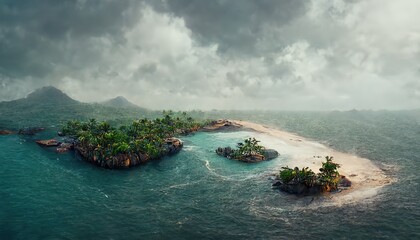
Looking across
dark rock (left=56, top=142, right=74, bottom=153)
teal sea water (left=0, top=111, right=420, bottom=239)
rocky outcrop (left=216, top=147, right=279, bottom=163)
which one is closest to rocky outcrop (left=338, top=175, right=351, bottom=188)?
teal sea water (left=0, top=111, right=420, bottom=239)

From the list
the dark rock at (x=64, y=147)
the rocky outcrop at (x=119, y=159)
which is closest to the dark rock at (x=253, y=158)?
the rocky outcrop at (x=119, y=159)

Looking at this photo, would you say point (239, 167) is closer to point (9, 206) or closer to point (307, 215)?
point (307, 215)

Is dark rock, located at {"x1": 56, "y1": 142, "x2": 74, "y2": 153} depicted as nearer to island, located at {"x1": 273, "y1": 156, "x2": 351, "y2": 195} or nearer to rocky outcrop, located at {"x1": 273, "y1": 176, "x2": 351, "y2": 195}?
island, located at {"x1": 273, "y1": 156, "x2": 351, "y2": 195}

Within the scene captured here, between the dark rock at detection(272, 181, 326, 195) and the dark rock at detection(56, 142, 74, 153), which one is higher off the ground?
the dark rock at detection(56, 142, 74, 153)

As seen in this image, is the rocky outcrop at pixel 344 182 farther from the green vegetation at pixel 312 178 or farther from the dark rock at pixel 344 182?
the green vegetation at pixel 312 178

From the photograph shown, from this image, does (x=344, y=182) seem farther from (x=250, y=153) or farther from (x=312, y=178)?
(x=250, y=153)

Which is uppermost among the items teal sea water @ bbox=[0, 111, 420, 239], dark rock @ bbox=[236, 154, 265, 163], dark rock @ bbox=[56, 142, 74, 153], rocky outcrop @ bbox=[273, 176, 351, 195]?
dark rock @ bbox=[56, 142, 74, 153]

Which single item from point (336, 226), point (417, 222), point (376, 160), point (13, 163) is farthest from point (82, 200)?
point (376, 160)

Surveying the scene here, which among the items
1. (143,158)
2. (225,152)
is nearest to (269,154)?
(225,152)
